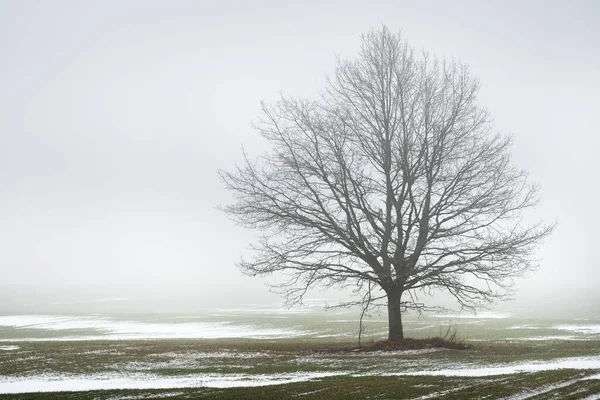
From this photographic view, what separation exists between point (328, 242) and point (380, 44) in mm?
10459

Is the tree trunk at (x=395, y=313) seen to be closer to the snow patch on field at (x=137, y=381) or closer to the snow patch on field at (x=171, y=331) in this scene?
the snow patch on field at (x=137, y=381)

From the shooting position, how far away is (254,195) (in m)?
27.6

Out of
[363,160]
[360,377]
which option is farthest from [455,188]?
[360,377]

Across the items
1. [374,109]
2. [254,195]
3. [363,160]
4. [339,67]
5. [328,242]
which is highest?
[339,67]

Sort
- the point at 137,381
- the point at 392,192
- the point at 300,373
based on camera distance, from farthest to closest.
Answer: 1. the point at 392,192
2. the point at 300,373
3. the point at 137,381

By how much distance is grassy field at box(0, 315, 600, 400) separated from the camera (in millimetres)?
15523

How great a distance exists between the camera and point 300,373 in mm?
19516

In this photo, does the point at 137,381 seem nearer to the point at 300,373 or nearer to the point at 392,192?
the point at 300,373

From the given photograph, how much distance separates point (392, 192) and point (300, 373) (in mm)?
11103

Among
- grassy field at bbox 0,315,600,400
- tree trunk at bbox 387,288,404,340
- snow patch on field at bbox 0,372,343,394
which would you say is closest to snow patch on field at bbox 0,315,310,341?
grassy field at bbox 0,315,600,400

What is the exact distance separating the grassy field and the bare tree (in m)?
3.81

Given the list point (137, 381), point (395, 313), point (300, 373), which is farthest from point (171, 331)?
point (300, 373)

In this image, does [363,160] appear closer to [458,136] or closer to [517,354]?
[458,136]

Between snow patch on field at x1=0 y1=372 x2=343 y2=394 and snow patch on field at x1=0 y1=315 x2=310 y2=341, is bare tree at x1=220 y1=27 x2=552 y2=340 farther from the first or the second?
snow patch on field at x1=0 y1=315 x2=310 y2=341
